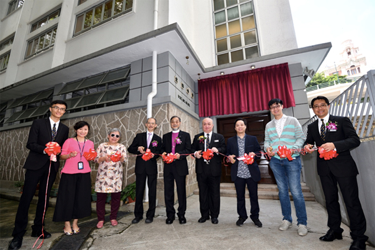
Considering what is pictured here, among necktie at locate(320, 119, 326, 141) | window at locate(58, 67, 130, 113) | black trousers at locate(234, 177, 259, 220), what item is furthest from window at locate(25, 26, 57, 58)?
necktie at locate(320, 119, 326, 141)

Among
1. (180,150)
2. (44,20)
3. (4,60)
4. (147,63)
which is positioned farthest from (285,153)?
(4,60)

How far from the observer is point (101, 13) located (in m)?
6.03

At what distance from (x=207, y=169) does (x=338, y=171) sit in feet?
5.54

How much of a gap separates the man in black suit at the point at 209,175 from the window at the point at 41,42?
765cm

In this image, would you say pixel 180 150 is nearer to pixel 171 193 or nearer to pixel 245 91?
pixel 171 193

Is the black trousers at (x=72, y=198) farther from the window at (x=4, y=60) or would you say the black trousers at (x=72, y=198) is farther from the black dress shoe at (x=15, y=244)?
the window at (x=4, y=60)

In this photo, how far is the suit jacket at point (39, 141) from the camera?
2.31 m

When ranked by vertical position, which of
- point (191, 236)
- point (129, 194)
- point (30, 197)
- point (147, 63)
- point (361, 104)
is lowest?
point (191, 236)

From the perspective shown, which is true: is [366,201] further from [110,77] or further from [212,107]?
[110,77]

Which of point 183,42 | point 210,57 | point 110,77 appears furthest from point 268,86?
point 110,77

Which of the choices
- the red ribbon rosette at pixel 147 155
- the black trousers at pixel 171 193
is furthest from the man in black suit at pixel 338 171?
the red ribbon rosette at pixel 147 155

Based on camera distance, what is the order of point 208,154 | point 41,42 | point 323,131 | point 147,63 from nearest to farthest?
1. point 323,131
2. point 208,154
3. point 147,63
4. point 41,42

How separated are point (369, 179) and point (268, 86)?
156 inches

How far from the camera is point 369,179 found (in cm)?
200
